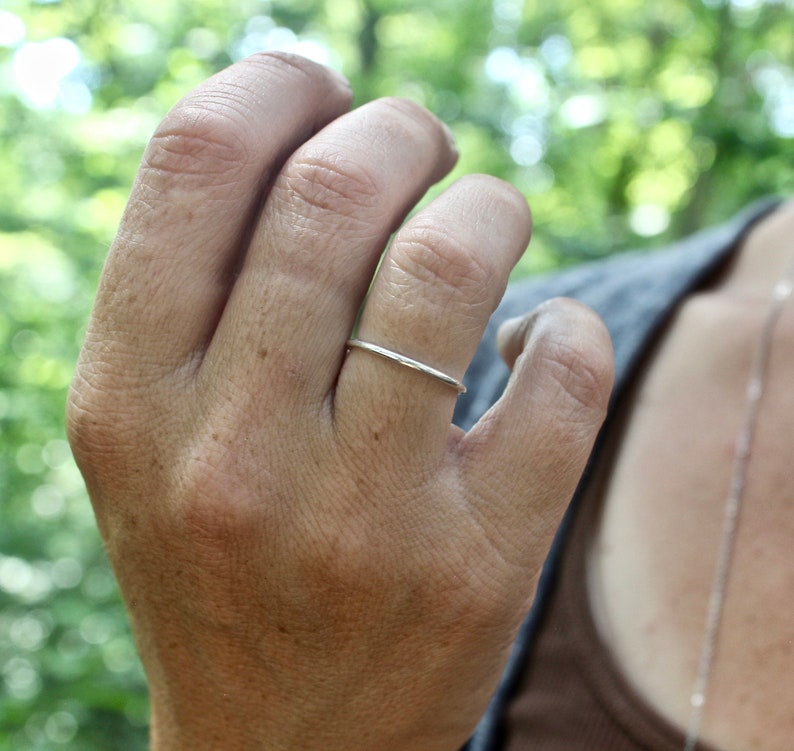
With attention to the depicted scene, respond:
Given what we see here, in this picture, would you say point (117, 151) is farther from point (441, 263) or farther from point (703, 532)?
point (441, 263)

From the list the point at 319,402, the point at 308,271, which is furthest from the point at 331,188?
the point at 319,402

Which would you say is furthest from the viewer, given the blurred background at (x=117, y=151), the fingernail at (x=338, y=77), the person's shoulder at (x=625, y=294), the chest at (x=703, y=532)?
the blurred background at (x=117, y=151)

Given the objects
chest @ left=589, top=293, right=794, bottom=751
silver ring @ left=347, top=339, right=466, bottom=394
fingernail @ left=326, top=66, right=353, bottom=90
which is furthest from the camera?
chest @ left=589, top=293, right=794, bottom=751

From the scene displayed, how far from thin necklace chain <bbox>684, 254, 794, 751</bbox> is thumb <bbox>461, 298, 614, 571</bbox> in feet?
1.55

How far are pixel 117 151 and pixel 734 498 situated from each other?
3.34m

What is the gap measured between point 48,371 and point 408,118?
141 inches

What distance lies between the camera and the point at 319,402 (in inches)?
28.3

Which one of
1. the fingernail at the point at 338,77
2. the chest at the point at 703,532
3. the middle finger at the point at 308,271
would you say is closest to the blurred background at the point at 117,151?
the chest at the point at 703,532

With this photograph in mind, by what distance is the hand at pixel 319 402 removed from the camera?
0.70 m

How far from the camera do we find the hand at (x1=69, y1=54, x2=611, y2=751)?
0.70 m

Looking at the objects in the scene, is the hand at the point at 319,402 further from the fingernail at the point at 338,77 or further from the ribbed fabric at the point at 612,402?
the ribbed fabric at the point at 612,402

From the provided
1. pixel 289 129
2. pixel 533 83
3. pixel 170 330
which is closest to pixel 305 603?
pixel 170 330

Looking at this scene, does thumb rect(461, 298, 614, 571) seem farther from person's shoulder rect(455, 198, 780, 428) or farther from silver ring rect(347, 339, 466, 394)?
person's shoulder rect(455, 198, 780, 428)

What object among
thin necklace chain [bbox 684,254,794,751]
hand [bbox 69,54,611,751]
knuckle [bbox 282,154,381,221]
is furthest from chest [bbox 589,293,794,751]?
knuckle [bbox 282,154,381,221]
